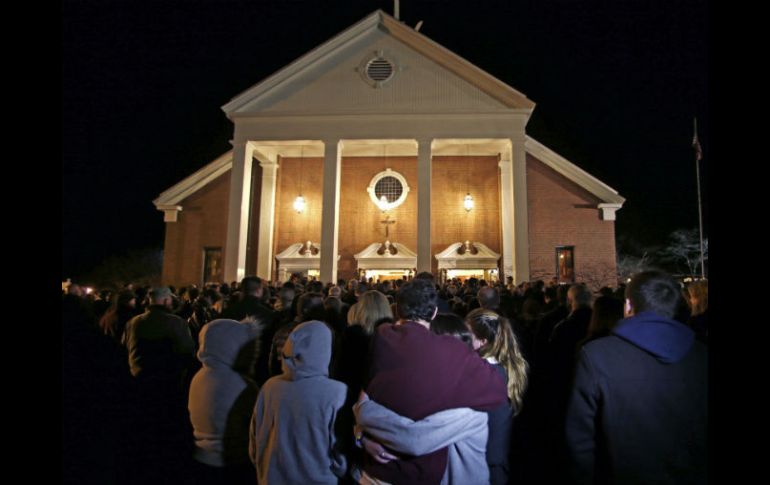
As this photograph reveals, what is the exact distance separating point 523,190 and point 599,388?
52.8 ft

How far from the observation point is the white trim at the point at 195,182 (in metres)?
20.7

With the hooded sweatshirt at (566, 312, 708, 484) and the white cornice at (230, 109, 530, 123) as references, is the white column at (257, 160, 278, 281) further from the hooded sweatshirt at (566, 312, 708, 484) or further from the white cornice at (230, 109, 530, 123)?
the hooded sweatshirt at (566, 312, 708, 484)

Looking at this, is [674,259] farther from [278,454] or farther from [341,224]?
[278,454]

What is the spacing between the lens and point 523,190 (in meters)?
17.8

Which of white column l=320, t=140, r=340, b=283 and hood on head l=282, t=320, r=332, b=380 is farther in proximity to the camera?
white column l=320, t=140, r=340, b=283

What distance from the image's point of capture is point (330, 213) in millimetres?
18094

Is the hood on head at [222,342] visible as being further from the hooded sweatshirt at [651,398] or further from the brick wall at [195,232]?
the brick wall at [195,232]

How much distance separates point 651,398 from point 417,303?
135 cm

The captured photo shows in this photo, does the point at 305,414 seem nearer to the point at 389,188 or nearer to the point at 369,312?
the point at 369,312

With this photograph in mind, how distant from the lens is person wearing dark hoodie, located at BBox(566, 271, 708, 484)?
8.03 feet

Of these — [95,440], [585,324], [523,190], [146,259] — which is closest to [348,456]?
[95,440]

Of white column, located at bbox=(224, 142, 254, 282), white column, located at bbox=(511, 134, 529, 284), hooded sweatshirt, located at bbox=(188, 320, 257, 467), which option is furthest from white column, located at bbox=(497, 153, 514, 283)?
hooded sweatshirt, located at bbox=(188, 320, 257, 467)

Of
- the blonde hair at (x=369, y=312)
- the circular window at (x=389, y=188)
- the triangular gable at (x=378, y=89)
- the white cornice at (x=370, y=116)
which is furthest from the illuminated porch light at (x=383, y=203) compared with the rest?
the blonde hair at (x=369, y=312)

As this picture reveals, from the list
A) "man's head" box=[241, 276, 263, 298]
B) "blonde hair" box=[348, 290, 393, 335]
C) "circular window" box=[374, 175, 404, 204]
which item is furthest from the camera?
"circular window" box=[374, 175, 404, 204]
